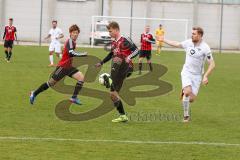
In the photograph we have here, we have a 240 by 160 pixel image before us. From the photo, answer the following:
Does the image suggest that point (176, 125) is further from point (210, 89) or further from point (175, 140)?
point (210, 89)

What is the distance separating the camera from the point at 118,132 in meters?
12.5

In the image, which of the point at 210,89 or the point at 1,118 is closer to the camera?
the point at 1,118

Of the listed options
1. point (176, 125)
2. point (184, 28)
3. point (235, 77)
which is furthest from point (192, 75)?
point (184, 28)

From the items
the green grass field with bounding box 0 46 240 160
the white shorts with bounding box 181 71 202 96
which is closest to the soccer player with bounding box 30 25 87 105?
the green grass field with bounding box 0 46 240 160

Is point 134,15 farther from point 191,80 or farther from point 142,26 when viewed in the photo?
point 191,80

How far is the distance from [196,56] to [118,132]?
2730mm

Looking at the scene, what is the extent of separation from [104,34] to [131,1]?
38.8ft

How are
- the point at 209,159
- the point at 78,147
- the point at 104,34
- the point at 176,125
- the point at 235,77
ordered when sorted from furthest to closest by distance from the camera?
the point at 104,34
the point at 235,77
the point at 176,125
the point at 78,147
the point at 209,159

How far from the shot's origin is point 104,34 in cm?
5991

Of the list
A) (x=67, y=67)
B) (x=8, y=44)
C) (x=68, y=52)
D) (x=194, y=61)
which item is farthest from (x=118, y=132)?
(x=8, y=44)

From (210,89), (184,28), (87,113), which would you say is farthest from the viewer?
(184,28)

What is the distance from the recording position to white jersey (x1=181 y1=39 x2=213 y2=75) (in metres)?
14.0

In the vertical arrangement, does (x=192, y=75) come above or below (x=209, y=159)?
above

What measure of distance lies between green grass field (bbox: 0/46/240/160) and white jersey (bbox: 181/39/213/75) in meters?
1.21
